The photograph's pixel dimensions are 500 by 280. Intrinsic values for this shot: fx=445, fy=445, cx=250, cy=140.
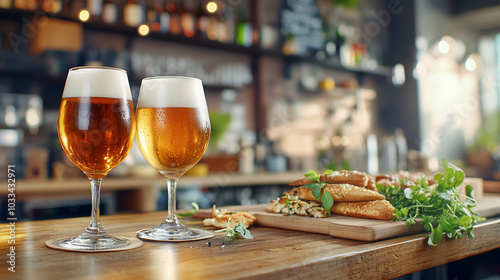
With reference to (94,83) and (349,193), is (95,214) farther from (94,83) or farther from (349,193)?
(349,193)

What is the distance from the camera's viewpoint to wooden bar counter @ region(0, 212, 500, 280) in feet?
1.64

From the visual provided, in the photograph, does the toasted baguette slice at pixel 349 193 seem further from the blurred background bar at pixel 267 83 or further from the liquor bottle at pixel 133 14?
the liquor bottle at pixel 133 14

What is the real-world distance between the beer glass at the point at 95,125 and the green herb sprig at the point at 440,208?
48cm

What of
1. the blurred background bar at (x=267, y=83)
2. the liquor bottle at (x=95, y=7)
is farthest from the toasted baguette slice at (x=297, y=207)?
the liquor bottle at (x=95, y=7)

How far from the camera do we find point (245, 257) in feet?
1.89

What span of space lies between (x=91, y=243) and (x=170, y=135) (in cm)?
21

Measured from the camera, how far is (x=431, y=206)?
2.55 ft

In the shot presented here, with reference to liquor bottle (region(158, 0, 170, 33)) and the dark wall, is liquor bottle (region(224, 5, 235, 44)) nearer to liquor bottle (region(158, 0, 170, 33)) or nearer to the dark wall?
liquor bottle (region(158, 0, 170, 33))

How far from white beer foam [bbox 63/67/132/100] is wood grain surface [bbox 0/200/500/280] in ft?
0.78

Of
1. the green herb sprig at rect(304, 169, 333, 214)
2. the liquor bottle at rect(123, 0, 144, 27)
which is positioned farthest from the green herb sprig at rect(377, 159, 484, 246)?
the liquor bottle at rect(123, 0, 144, 27)

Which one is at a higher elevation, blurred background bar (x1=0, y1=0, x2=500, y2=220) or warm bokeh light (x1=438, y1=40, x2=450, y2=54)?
warm bokeh light (x1=438, y1=40, x2=450, y2=54)

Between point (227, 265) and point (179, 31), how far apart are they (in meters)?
3.35

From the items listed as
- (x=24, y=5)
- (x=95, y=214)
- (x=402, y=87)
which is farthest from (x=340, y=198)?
(x=402, y=87)

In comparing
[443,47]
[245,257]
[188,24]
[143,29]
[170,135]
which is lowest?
[245,257]
